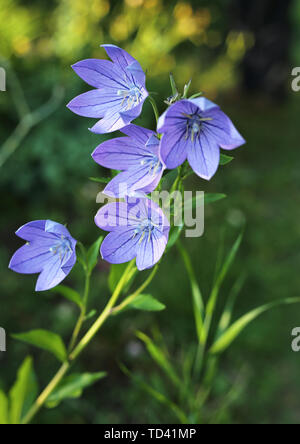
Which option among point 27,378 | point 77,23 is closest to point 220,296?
point 27,378

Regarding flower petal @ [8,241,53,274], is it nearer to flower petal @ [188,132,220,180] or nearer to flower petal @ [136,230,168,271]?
flower petal @ [136,230,168,271]

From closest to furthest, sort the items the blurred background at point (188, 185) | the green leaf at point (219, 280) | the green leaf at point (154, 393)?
1. the green leaf at point (219, 280)
2. the green leaf at point (154, 393)
3. the blurred background at point (188, 185)

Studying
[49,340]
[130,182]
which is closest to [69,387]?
[49,340]

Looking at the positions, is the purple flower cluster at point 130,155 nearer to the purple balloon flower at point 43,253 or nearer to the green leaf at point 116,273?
the purple balloon flower at point 43,253

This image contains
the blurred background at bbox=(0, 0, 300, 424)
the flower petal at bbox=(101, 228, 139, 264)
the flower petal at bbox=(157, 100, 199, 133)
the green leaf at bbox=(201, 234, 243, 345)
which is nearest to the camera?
the flower petal at bbox=(157, 100, 199, 133)

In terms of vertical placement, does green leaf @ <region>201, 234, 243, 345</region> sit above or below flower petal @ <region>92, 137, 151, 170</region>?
below

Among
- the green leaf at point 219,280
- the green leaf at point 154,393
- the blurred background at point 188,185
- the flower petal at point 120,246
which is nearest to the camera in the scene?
the flower petal at point 120,246

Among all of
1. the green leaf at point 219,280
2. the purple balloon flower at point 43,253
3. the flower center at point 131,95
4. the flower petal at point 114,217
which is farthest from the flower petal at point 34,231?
the green leaf at point 219,280

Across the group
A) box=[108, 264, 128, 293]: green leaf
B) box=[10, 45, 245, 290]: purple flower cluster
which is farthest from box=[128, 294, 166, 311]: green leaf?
box=[10, 45, 245, 290]: purple flower cluster
